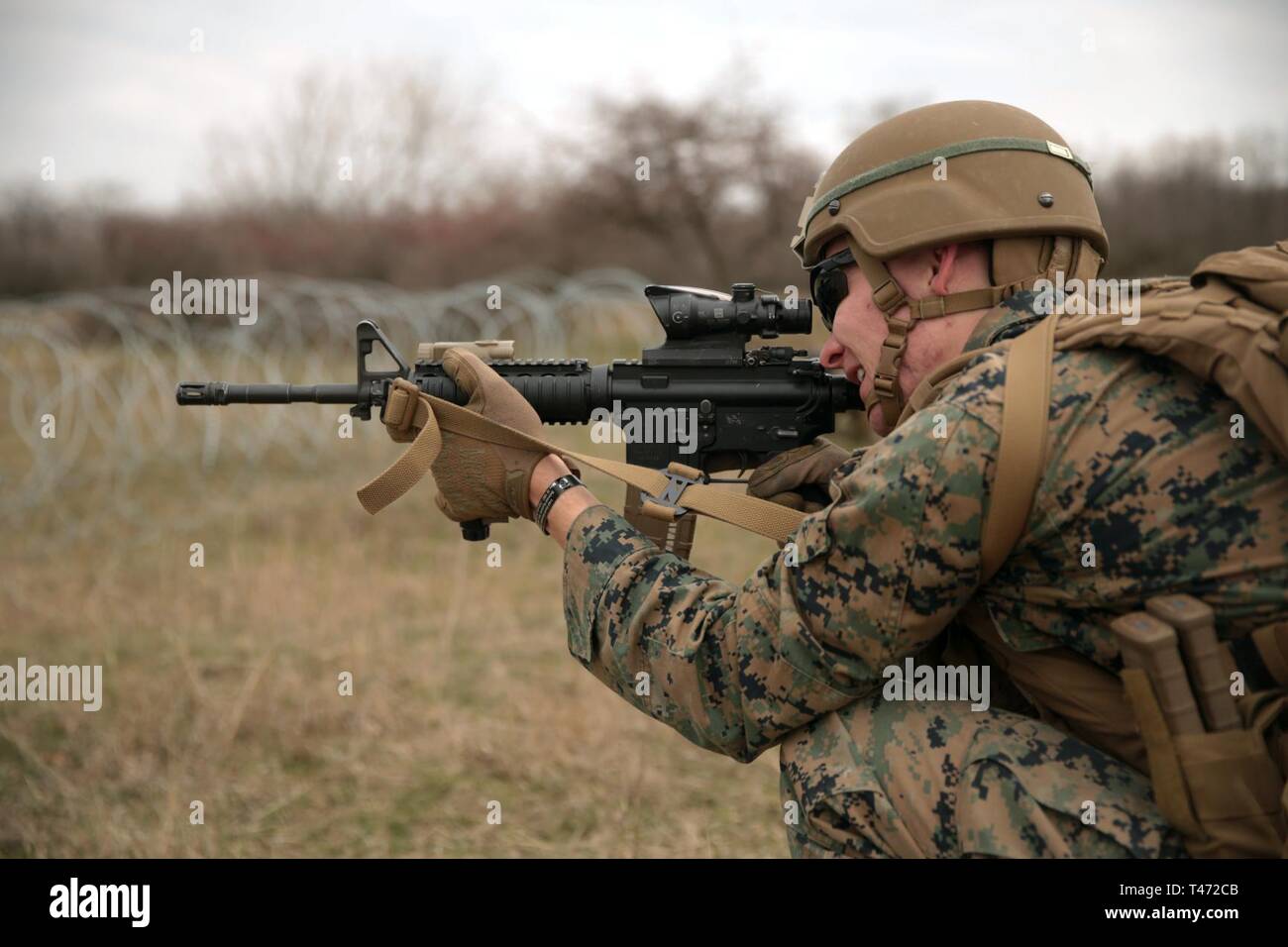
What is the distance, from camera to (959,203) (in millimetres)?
2945

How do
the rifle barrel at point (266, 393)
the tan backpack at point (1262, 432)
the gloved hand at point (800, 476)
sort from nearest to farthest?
the tan backpack at point (1262, 432) < the gloved hand at point (800, 476) < the rifle barrel at point (266, 393)

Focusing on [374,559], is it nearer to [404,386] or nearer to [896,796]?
[404,386]

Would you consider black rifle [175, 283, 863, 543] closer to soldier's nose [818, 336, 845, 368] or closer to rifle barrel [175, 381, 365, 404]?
rifle barrel [175, 381, 365, 404]

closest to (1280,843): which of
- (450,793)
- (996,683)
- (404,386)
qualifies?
(996,683)

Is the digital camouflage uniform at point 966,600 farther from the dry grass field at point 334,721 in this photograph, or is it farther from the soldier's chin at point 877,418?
the dry grass field at point 334,721

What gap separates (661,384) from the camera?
3.76 m

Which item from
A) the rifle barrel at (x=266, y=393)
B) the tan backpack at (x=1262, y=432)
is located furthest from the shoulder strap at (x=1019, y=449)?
the rifle barrel at (x=266, y=393)

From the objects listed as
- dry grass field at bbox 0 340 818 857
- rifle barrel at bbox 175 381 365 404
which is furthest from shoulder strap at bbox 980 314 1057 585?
dry grass field at bbox 0 340 818 857

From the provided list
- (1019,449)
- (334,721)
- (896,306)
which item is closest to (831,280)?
(896,306)

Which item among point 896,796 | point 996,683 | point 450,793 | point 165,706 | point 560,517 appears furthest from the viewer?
point 165,706

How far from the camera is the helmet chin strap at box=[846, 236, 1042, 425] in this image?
117 inches

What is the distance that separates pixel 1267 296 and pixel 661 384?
184cm

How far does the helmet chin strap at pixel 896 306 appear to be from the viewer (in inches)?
117

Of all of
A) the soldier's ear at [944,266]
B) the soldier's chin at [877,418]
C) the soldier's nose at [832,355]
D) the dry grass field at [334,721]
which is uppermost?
the soldier's ear at [944,266]
